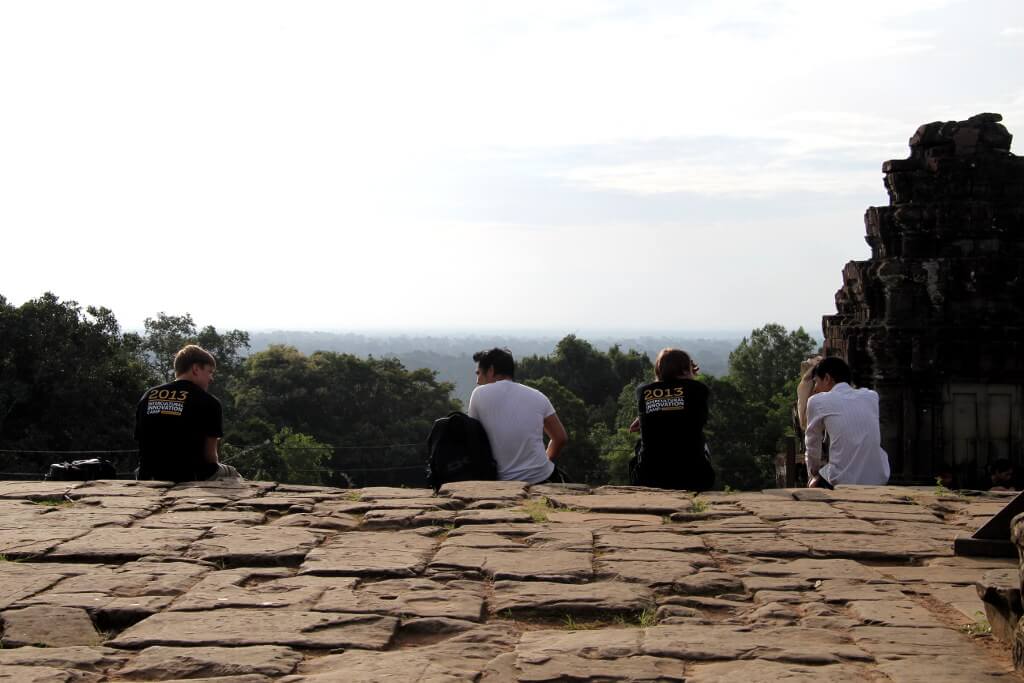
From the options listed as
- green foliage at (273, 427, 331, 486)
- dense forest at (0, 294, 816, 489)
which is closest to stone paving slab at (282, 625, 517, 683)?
dense forest at (0, 294, 816, 489)

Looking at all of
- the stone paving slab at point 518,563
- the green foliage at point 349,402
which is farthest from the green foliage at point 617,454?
the stone paving slab at point 518,563

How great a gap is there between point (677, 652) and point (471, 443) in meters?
4.13

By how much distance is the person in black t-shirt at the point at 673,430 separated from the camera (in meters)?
7.65

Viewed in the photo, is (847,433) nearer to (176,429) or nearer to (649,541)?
(649,541)

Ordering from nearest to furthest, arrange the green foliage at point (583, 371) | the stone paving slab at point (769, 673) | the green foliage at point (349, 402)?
the stone paving slab at point (769, 673) → the green foliage at point (349, 402) → the green foliage at point (583, 371)

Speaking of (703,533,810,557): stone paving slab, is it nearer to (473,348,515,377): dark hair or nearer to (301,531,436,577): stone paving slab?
(301,531,436,577): stone paving slab

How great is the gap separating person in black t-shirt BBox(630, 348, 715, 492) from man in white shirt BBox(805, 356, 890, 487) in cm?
108

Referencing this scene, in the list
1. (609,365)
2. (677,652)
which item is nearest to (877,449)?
(677,652)

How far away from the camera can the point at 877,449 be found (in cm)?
850

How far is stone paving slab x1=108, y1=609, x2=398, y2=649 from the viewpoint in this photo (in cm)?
400

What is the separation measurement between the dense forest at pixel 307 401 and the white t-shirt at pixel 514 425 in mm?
27325

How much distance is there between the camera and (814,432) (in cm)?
855

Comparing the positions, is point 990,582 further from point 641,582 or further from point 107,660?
point 107,660

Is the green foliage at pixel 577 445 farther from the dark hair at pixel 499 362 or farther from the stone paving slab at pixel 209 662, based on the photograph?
the stone paving slab at pixel 209 662
